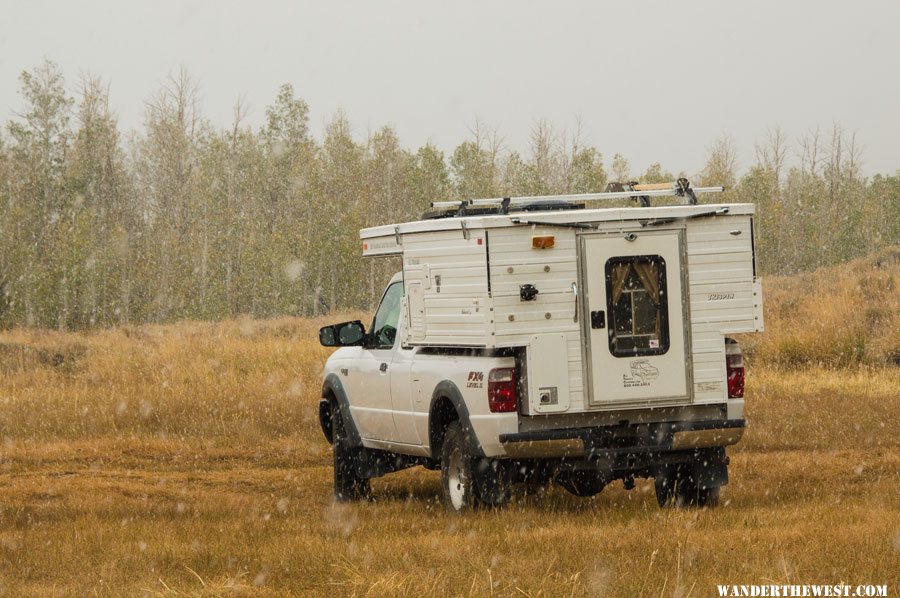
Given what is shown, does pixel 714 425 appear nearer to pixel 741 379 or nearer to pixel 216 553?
pixel 741 379

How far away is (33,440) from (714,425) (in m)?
11.0

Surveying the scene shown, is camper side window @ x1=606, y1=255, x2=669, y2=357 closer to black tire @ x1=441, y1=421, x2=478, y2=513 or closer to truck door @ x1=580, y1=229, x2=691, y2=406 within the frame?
truck door @ x1=580, y1=229, x2=691, y2=406

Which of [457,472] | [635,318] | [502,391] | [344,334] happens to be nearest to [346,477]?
[344,334]

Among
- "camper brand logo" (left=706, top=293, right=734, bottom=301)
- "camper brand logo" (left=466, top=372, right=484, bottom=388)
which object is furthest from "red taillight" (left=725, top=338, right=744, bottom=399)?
"camper brand logo" (left=466, top=372, right=484, bottom=388)

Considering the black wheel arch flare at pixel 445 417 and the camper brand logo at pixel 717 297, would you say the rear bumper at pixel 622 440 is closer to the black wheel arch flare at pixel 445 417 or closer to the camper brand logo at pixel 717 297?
the black wheel arch flare at pixel 445 417

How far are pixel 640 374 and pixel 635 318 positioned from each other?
16.7 inches

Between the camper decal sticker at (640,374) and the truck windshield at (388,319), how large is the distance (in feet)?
8.35

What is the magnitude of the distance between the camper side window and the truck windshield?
7.96ft

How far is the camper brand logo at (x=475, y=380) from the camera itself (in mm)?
9742

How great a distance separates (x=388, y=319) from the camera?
11938 mm

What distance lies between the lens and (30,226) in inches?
2442

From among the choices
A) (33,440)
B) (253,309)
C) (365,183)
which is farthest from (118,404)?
(365,183)

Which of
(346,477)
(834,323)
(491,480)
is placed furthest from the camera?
(834,323)

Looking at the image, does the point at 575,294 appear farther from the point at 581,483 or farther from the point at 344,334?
the point at 344,334
